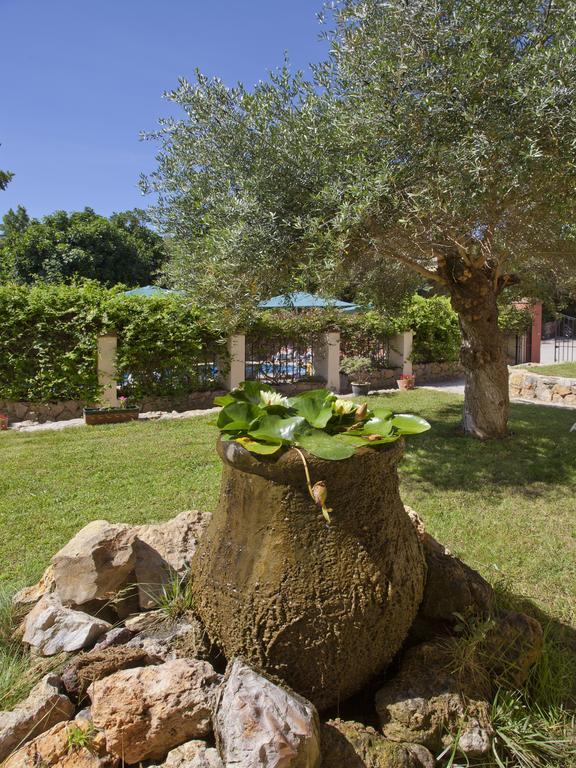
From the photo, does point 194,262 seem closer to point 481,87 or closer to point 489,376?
point 481,87

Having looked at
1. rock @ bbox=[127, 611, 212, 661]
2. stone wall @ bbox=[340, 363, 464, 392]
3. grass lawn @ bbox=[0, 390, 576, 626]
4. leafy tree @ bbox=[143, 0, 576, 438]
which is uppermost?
leafy tree @ bbox=[143, 0, 576, 438]

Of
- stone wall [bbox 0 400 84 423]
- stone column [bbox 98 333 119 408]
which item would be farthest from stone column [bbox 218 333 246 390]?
stone wall [bbox 0 400 84 423]

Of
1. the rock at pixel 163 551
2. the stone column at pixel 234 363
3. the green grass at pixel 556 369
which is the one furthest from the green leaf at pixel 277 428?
the green grass at pixel 556 369

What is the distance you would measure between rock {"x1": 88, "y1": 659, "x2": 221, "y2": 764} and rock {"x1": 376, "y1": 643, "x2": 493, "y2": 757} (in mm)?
699

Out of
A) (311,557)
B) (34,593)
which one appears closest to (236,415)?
(311,557)

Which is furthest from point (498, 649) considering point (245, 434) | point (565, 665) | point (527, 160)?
point (527, 160)

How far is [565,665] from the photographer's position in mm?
2500

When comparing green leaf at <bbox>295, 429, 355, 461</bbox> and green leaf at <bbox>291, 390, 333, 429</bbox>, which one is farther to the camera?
green leaf at <bbox>291, 390, 333, 429</bbox>

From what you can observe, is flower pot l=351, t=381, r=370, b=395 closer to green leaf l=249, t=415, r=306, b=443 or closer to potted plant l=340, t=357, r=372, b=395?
potted plant l=340, t=357, r=372, b=395

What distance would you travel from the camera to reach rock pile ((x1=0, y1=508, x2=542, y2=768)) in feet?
5.54

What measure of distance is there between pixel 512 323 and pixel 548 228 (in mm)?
12868

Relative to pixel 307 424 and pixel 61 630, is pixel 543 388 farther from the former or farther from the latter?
pixel 61 630

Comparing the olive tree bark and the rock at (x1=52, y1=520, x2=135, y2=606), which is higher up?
the olive tree bark

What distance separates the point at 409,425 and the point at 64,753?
1779 mm
